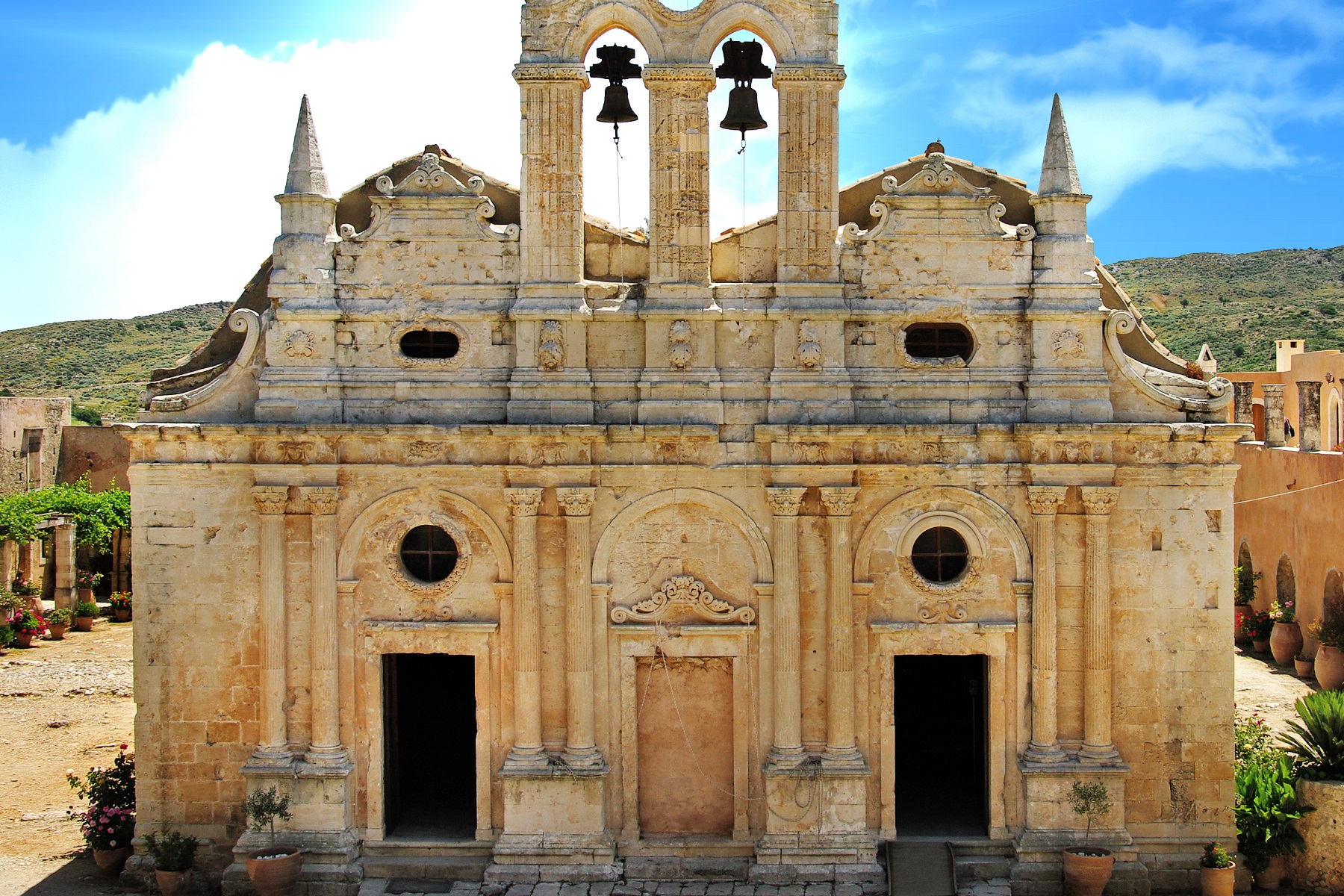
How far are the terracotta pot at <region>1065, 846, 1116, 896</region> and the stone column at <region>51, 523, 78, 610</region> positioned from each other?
A: 24.1 meters

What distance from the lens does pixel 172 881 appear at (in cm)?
1316

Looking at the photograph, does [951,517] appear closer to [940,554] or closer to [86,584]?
[940,554]

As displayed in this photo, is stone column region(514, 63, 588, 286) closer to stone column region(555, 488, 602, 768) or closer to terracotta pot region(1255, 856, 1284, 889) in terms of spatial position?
stone column region(555, 488, 602, 768)

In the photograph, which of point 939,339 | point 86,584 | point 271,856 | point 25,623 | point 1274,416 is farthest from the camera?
point 86,584

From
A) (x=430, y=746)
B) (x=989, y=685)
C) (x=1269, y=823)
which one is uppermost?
(x=989, y=685)

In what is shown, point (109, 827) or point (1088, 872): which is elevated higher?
point (109, 827)

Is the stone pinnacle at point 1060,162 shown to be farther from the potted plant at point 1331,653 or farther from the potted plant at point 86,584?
the potted plant at point 86,584

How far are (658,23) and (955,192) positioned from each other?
396 centimetres

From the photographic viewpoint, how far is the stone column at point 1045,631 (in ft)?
43.3

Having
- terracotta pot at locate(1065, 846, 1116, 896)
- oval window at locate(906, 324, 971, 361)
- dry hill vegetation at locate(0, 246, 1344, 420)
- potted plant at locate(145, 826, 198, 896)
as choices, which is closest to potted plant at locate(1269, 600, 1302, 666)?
terracotta pot at locate(1065, 846, 1116, 896)

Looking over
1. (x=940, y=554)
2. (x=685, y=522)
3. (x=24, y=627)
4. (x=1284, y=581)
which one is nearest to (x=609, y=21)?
(x=685, y=522)

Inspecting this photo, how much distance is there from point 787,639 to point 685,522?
1766mm

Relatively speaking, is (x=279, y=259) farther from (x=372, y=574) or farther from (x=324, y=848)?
(x=324, y=848)

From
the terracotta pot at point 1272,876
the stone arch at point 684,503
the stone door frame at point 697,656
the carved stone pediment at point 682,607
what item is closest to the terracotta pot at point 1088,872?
the terracotta pot at point 1272,876
